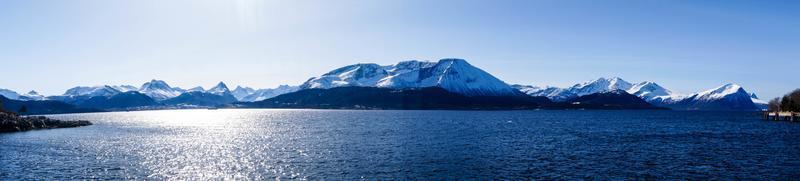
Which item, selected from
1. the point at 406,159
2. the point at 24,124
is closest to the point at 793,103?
the point at 406,159

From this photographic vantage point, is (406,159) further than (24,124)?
No

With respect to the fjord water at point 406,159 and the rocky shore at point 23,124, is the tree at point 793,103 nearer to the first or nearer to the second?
the fjord water at point 406,159

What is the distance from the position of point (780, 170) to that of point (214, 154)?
70.6 m

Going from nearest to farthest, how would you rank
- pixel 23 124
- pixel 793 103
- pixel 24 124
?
pixel 23 124, pixel 24 124, pixel 793 103

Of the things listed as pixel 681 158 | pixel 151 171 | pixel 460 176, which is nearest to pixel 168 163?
pixel 151 171

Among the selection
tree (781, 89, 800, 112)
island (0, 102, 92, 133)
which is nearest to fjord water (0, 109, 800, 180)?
island (0, 102, 92, 133)

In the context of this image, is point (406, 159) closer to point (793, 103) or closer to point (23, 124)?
point (23, 124)

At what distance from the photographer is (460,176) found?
5503cm

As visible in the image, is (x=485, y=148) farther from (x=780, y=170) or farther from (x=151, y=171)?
(x=151, y=171)

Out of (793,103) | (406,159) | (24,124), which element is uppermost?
(793,103)

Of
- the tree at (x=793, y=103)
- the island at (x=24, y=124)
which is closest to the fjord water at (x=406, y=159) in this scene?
the island at (x=24, y=124)

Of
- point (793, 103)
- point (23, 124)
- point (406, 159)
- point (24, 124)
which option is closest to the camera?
point (406, 159)

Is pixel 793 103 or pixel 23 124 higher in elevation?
pixel 793 103

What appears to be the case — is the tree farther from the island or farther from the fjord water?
the island
